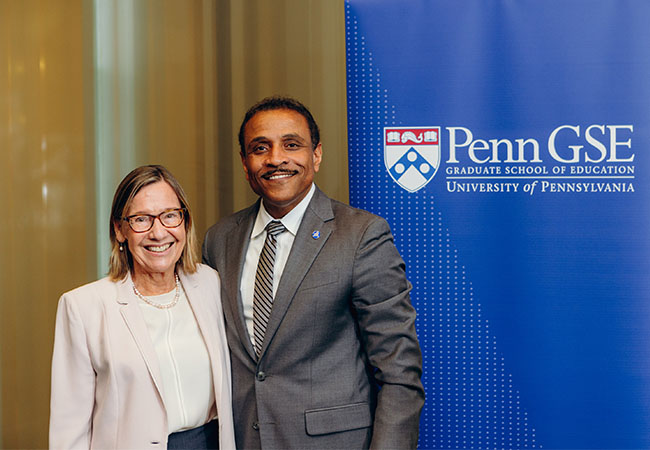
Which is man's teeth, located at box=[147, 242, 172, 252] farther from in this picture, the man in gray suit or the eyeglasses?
the man in gray suit

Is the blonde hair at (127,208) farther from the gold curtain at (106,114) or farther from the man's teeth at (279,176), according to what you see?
the gold curtain at (106,114)

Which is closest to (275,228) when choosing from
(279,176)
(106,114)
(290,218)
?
(290,218)

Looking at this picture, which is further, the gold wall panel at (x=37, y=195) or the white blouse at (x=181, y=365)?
the gold wall panel at (x=37, y=195)

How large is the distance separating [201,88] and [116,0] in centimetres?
75

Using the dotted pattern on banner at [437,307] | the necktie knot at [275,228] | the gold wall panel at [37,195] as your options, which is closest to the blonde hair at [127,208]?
the necktie knot at [275,228]

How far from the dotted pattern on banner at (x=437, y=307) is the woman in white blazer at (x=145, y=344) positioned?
871 millimetres

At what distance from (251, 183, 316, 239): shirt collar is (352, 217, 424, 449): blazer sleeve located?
23 centimetres

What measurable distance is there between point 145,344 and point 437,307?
1218 mm

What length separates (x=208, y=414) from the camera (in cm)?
202

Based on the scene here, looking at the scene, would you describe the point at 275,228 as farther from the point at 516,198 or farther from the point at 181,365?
the point at 516,198

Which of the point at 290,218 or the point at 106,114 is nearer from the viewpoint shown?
the point at 290,218

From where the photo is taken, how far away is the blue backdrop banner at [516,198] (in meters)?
2.53

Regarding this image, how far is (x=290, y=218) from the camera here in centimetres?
215

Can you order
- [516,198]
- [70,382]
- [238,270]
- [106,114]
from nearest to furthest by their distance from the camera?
1. [70,382]
2. [238,270]
3. [516,198]
4. [106,114]
